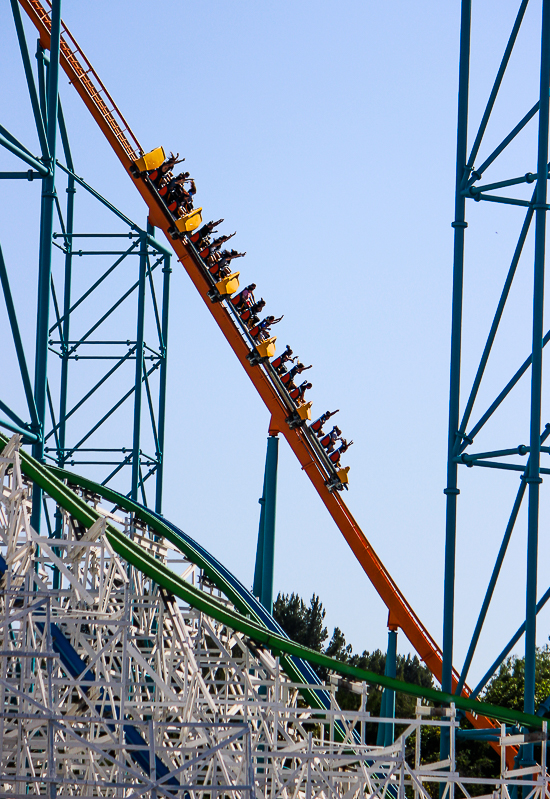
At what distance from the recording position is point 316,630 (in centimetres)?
4209

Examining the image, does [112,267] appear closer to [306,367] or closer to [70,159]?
[70,159]

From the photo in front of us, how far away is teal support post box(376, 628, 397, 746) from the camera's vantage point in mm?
16047

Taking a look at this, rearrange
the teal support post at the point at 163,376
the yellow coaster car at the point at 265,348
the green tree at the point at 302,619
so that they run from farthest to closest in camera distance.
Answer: the green tree at the point at 302,619, the teal support post at the point at 163,376, the yellow coaster car at the point at 265,348

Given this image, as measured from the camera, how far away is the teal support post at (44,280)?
11.3 meters

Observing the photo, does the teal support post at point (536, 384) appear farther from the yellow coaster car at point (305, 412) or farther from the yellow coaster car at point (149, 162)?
the yellow coaster car at point (149, 162)

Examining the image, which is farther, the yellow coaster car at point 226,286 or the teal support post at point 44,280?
the yellow coaster car at point 226,286

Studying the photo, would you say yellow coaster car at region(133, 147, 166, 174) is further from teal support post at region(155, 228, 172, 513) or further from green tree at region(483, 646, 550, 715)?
green tree at region(483, 646, 550, 715)

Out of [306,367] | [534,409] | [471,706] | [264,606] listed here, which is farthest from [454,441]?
[306,367]

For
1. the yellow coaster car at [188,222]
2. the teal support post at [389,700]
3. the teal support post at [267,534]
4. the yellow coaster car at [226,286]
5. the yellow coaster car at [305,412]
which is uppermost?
the yellow coaster car at [188,222]

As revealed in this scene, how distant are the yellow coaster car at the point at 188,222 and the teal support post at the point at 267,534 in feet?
10.5

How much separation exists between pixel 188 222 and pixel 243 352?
6.72ft

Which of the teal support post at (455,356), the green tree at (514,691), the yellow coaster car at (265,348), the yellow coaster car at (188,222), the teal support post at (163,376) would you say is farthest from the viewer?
the green tree at (514,691)

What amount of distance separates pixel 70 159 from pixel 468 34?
23.9 feet

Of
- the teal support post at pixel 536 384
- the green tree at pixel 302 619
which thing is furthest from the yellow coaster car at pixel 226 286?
the green tree at pixel 302 619
